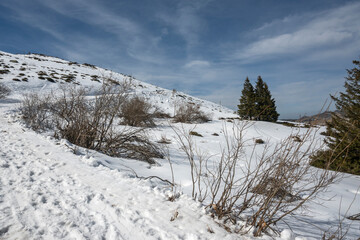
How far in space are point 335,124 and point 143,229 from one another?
715 centimetres

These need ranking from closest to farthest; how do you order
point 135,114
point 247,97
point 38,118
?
1. point 38,118
2. point 135,114
3. point 247,97

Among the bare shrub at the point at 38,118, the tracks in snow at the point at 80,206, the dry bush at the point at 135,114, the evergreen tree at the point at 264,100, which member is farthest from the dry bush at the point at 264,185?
the evergreen tree at the point at 264,100

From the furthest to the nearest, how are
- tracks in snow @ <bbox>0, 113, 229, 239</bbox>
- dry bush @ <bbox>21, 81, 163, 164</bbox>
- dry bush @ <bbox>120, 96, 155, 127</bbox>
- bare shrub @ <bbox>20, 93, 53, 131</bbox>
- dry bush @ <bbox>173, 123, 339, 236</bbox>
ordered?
dry bush @ <bbox>120, 96, 155, 127</bbox>, bare shrub @ <bbox>20, 93, 53, 131</bbox>, dry bush @ <bbox>21, 81, 163, 164</bbox>, tracks in snow @ <bbox>0, 113, 229, 239</bbox>, dry bush @ <bbox>173, 123, 339, 236</bbox>

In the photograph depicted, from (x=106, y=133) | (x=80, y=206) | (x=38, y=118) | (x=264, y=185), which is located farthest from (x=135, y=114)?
(x=264, y=185)

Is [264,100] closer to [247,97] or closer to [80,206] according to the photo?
[247,97]

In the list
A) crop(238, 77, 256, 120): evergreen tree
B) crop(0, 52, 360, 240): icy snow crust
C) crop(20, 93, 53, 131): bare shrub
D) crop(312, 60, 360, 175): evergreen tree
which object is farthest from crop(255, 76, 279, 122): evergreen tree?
crop(20, 93, 53, 131): bare shrub

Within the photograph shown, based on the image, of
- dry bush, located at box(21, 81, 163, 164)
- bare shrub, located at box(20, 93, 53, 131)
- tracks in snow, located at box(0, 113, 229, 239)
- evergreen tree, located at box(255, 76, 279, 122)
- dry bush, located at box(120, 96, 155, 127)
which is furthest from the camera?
evergreen tree, located at box(255, 76, 279, 122)

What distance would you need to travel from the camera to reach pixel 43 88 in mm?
21234

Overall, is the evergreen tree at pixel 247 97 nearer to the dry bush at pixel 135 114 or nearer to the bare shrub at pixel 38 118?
the dry bush at pixel 135 114

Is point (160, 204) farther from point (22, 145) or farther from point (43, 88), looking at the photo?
point (43, 88)

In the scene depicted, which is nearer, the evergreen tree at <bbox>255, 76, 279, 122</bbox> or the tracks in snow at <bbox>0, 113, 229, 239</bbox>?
the tracks in snow at <bbox>0, 113, 229, 239</bbox>

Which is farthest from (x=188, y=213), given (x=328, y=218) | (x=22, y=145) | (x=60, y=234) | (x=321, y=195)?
(x=22, y=145)

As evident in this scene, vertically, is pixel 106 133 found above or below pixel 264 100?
below

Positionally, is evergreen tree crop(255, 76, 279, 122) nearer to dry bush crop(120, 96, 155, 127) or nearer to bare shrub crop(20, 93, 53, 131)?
dry bush crop(120, 96, 155, 127)
